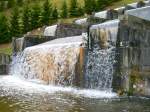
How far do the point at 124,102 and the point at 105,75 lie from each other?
2.86m

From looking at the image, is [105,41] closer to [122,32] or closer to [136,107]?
[122,32]

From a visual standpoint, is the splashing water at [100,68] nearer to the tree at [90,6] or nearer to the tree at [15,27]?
the tree at [15,27]

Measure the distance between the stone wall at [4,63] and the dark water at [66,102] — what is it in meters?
11.7

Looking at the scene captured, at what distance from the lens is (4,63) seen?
3167 cm

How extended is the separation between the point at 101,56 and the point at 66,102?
378cm

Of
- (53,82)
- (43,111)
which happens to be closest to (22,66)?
(53,82)

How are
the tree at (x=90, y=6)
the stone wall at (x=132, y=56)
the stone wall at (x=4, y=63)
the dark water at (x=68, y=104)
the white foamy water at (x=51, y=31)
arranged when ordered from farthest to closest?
the tree at (x=90, y=6), the stone wall at (x=4, y=63), the white foamy water at (x=51, y=31), the stone wall at (x=132, y=56), the dark water at (x=68, y=104)

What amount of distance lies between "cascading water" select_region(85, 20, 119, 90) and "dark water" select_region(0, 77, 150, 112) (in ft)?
2.28

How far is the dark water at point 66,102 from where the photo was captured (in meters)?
14.2

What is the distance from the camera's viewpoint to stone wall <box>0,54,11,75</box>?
30719 mm

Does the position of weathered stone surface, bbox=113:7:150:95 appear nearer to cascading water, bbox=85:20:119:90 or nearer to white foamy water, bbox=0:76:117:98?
cascading water, bbox=85:20:119:90

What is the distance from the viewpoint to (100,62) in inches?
738

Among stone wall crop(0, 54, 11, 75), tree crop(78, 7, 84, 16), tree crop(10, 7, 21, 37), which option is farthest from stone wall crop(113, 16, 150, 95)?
tree crop(78, 7, 84, 16)

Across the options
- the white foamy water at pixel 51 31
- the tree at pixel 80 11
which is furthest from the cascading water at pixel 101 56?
the tree at pixel 80 11
